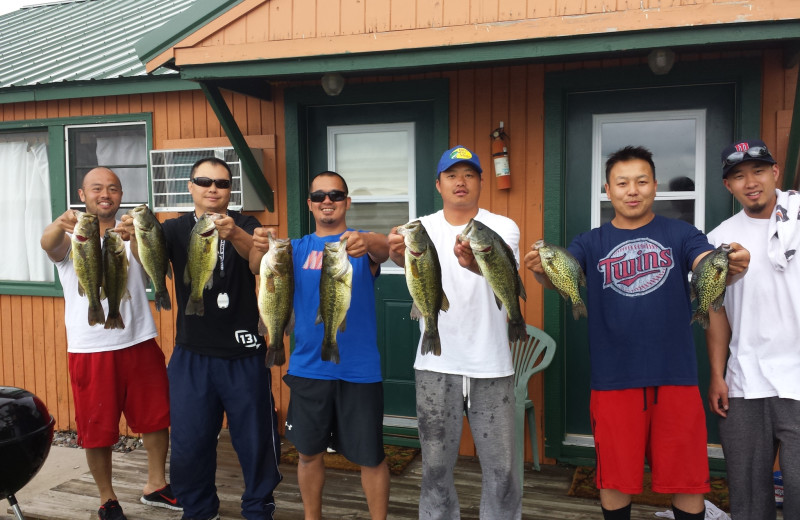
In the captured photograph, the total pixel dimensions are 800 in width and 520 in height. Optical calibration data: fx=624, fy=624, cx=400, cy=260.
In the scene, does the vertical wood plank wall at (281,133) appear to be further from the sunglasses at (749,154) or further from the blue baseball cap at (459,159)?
the sunglasses at (749,154)

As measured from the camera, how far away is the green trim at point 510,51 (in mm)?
3455

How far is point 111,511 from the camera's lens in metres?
3.92

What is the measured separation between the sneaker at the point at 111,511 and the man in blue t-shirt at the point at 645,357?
2.95 metres

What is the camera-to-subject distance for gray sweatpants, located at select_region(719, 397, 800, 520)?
9.42 ft

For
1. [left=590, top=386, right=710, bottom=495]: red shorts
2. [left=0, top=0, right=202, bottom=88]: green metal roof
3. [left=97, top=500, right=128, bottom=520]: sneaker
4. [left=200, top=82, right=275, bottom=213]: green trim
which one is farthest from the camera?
[left=0, top=0, right=202, bottom=88]: green metal roof

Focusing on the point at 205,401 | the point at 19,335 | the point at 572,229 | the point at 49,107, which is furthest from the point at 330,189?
the point at 19,335

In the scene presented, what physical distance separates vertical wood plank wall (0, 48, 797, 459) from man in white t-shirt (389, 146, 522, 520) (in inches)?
60.5

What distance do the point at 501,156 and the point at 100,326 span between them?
2.95 metres

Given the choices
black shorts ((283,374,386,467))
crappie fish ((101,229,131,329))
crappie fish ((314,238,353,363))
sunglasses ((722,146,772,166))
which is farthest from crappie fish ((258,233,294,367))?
sunglasses ((722,146,772,166))

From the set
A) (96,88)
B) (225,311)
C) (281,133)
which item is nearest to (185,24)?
(281,133)

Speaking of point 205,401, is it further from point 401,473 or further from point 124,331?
point 401,473

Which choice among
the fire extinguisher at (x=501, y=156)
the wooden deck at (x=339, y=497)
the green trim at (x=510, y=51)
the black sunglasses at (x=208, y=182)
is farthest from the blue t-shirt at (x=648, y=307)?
the black sunglasses at (x=208, y=182)

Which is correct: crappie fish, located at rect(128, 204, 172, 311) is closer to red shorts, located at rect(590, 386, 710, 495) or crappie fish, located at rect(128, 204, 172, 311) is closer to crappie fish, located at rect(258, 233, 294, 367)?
crappie fish, located at rect(258, 233, 294, 367)

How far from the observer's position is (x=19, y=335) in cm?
625
